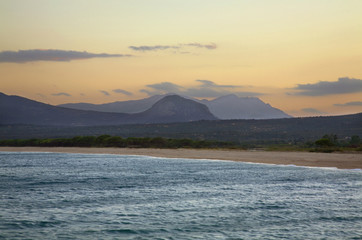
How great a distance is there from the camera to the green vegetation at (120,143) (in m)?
85.4

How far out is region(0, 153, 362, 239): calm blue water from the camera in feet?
52.8

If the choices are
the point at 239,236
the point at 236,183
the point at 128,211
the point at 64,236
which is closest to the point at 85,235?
the point at 64,236

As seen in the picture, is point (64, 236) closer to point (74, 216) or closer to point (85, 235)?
point (85, 235)

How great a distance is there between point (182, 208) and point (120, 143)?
246 feet

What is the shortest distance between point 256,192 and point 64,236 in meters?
14.7

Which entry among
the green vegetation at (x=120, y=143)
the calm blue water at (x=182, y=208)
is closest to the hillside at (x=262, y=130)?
the green vegetation at (x=120, y=143)

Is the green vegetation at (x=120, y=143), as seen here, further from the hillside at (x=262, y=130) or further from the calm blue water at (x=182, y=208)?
the calm blue water at (x=182, y=208)

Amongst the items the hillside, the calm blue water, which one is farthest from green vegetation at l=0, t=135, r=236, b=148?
the calm blue water

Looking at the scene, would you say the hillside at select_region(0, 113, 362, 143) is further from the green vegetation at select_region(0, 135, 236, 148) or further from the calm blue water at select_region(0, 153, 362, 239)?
the calm blue water at select_region(0, 153, 362, 239)

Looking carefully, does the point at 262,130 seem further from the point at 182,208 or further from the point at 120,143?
the point at 182,208

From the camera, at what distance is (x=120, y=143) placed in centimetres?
9438

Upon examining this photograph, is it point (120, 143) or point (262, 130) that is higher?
point (262, 130)

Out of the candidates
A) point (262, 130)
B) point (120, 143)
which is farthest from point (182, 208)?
point (262, 130)

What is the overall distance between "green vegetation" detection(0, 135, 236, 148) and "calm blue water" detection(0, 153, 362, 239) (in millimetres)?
51746
